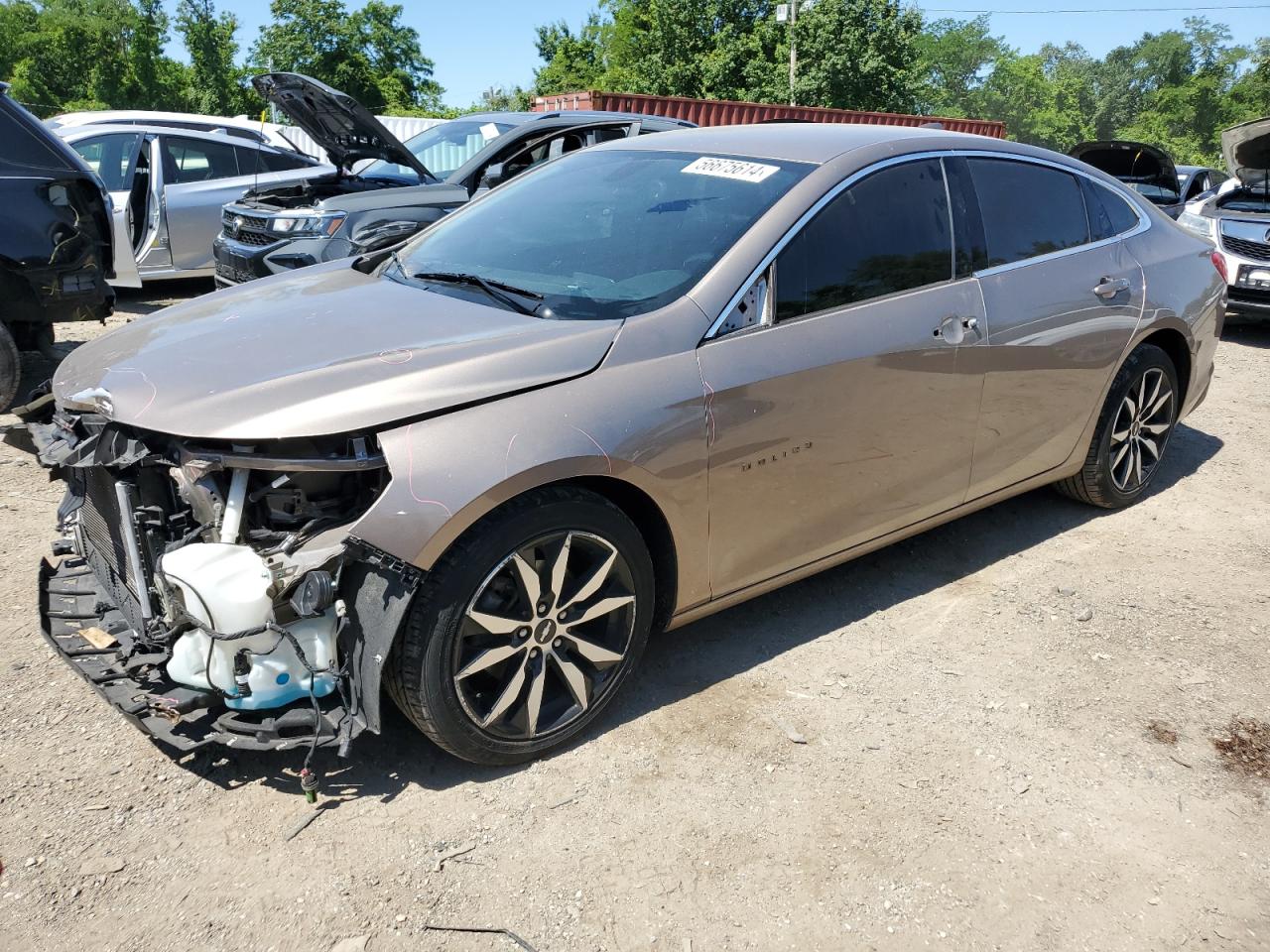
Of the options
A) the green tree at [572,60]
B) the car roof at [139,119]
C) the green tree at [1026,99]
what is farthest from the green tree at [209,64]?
the green tree at [1026,99]

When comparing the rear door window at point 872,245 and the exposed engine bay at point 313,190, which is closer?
the rear door window at point 872,245

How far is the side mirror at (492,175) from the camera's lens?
782 centimetres

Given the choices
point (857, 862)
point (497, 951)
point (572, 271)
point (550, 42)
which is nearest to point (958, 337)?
point (572, 271)

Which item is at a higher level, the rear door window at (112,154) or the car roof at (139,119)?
the car roof at (139,119)

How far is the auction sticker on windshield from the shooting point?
139 inches

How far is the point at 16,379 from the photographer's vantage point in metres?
5.83

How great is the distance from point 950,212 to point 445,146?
6303 mm

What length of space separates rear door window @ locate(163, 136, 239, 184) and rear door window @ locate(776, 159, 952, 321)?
8073 mm

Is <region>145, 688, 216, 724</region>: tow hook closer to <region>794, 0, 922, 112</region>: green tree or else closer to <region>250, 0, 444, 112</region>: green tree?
<region>794, 0, 922, 112</region>: green tree

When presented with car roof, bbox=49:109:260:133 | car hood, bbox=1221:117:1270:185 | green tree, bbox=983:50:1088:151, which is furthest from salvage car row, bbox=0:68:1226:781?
green tree, bbox=983:50:1088:151

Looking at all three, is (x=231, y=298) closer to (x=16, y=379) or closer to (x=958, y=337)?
(x=958, y=337)

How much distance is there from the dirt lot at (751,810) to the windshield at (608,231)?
135 centimetres

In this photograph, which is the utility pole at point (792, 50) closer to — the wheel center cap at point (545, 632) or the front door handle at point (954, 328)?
the front door handle at point (954, 328)

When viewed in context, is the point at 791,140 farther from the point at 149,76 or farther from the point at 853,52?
the point at 149,76
